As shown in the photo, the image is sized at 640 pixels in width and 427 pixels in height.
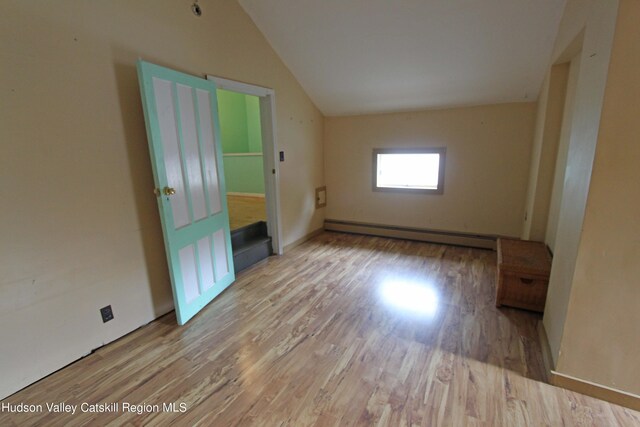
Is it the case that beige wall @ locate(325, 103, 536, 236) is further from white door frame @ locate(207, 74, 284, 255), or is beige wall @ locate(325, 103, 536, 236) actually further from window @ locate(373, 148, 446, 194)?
white door frame @ locate(207, 74, 284, 255)

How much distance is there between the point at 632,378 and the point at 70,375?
3.07m

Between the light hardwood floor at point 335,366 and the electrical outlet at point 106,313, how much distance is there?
0.62 feet

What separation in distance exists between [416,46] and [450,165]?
1618 millimetres

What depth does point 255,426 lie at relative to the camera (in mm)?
1405

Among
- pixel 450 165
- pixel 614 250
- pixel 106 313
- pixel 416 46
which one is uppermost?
pixel 416 46

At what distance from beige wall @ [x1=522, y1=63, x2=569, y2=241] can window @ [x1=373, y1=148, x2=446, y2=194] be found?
1.28m

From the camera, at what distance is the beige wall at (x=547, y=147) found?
7.97 ft

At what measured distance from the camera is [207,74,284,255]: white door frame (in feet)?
10.6

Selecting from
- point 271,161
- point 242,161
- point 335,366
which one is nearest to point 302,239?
point 271,161

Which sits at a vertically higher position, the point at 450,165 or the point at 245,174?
the point at 450,165

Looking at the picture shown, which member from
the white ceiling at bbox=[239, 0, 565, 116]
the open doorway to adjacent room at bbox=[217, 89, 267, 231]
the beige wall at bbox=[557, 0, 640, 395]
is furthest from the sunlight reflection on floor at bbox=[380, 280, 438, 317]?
the white ceiling at bbox=[239, 0, 565, 116]

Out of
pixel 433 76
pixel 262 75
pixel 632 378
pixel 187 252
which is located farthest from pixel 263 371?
pixel 433 76

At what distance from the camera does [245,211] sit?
172 inches

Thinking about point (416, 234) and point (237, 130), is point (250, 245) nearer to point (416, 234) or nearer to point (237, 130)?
point (416, 234)
